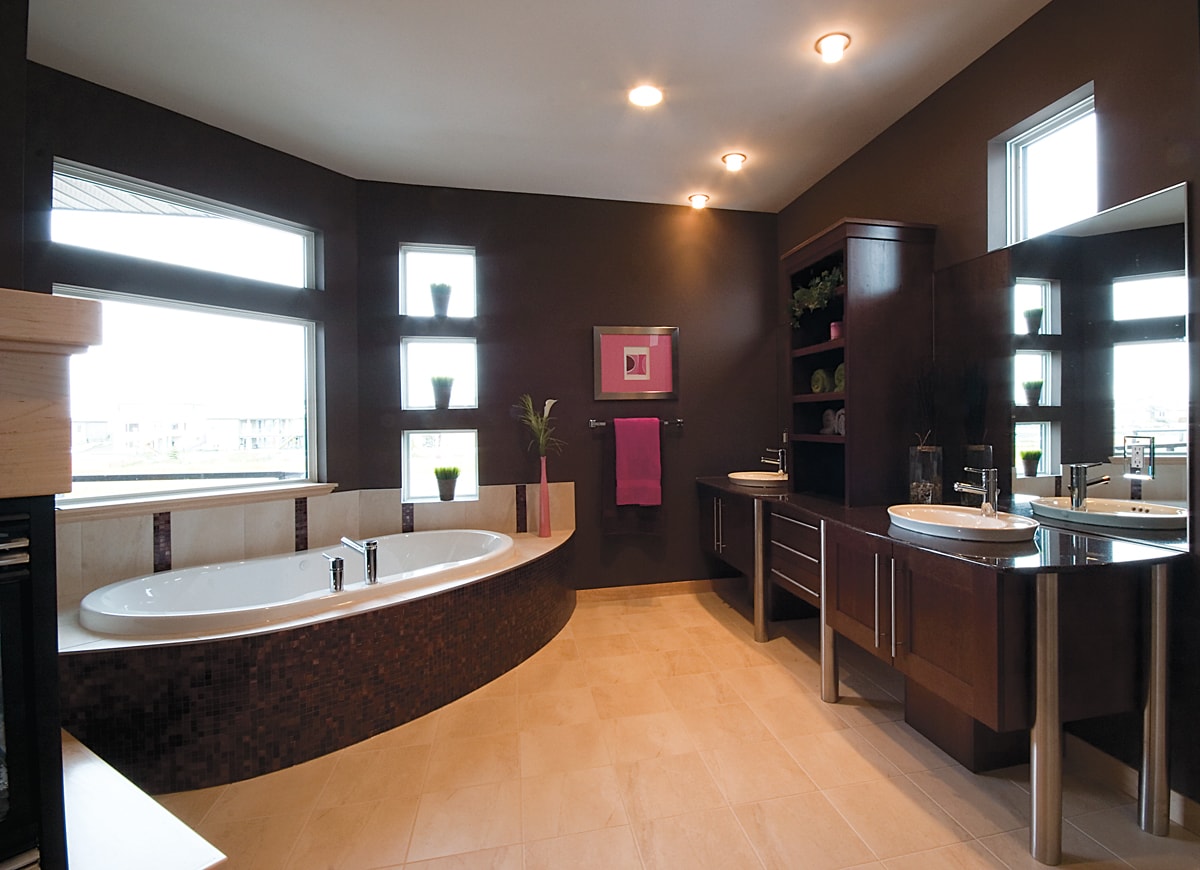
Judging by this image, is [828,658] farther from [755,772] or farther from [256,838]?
[256,838]

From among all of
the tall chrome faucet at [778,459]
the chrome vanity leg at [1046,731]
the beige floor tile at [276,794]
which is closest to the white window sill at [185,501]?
the beige floor tile at [276,794]

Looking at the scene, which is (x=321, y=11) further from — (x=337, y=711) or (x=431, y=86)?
(x=337, y=711)

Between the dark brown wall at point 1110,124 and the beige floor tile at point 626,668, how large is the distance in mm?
1634

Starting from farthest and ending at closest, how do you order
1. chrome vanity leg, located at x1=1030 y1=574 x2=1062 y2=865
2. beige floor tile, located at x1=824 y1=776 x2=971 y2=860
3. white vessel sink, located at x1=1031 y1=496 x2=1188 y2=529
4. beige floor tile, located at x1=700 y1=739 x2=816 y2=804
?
beige floor tile, located at x1=700 y1=739 x2=816 y2=804
white vessel sink, located at x1=1031 y1=496 x2=1188 y2=529
beige floor tile, located at x1=824 y1=776 x2=971 y2=860
chrome vanity leg, located at x1=1030 y1=574 x2=1062 y2=865

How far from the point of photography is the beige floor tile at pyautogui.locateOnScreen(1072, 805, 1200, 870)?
143cm

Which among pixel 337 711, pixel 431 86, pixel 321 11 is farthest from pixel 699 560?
pixel 321 11

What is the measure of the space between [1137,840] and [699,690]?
1410 millimetres

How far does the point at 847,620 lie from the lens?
210 cm

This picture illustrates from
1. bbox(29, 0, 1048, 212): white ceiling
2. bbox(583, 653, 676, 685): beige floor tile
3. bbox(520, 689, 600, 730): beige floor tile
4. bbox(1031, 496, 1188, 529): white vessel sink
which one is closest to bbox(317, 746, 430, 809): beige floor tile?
bbox(520, 689, 600, 730): beige floor tile

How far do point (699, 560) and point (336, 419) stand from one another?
8.46 feet

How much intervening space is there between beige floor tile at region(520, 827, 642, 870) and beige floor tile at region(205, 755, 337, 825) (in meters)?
0.77

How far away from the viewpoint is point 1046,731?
143 cm

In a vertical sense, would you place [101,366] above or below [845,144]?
below

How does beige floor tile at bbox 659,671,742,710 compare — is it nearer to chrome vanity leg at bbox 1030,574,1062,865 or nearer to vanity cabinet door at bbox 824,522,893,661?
vanity cabinet door at bbox 824,522,893,661
